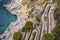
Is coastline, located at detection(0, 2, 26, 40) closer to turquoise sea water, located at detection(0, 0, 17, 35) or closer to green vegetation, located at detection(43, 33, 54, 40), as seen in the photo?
turquoise sea water, located at detection(0, 0, 17, 35)

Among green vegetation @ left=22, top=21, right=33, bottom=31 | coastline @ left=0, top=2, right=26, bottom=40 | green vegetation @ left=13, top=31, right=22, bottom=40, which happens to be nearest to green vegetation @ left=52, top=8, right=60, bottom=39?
green vegetation @ left=22, top=21, right=33, bottom=31

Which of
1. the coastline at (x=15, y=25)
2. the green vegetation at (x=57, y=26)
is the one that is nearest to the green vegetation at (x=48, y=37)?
the green vegetation at (x=57, y=26)

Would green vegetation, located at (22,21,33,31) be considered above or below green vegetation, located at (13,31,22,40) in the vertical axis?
above

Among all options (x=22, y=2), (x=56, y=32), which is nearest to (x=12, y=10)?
(x=22, y=2)

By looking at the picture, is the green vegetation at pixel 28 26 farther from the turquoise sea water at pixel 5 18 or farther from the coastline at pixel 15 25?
the turquoise sea water at pixel 5 18

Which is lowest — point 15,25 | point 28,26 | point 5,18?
point 28,26

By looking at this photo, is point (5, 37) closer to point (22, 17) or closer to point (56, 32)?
point (22, 17)

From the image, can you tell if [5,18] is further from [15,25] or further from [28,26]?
[28,26]

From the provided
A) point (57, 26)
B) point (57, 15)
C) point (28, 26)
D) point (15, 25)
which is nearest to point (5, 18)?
point (15, 25)

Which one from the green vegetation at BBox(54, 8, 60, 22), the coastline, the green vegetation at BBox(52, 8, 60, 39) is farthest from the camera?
the coastline

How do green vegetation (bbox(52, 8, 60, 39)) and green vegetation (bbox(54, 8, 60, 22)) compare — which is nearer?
green vegetation (bbox(52, 8, 60, 39))

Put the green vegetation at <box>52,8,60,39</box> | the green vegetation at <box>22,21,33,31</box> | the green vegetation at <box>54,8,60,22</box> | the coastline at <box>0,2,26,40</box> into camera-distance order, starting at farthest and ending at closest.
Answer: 1. the coastline at <box>0,2,26,40</box>
2. the green vegetation at <box>22,21,33,31</box>
3. the green vegetation at <box>54,8,60,22</box>
4. the green vegetation at <box>52,8,60,39</box>
